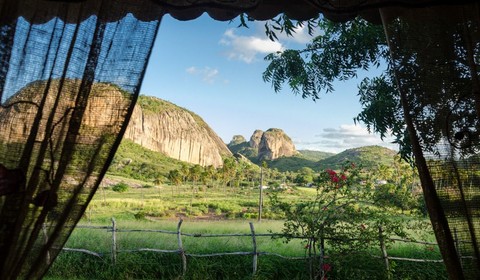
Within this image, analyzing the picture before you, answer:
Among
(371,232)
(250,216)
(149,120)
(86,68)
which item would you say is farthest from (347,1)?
(149,120)

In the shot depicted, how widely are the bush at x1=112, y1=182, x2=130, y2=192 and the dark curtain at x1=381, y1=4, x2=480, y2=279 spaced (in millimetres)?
10027

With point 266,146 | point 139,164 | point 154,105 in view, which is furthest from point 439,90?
point 154,105

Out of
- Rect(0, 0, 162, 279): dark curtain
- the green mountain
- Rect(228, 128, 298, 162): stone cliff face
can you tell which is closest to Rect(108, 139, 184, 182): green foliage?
the green mountain

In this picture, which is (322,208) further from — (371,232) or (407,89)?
(407,89)

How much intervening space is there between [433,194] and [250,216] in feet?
29.0

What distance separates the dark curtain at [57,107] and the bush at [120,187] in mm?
9860

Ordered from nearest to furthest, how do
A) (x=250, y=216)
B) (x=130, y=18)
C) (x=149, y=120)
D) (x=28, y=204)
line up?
1. (x=28, y=204)
2. (x=130, y=18)
3. (x=250, y=216)
4. (x=149, y=120)

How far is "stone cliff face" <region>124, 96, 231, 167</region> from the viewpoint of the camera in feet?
48.9

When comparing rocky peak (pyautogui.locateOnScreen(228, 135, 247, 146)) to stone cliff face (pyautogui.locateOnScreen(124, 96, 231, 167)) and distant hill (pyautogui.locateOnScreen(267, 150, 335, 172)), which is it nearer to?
stone cliff face (pyautogui.locateOnScreen(124, 96, 231, 167))

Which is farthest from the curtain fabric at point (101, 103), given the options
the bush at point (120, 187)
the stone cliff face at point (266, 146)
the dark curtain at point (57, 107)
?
the stone cliff face at point (266, 146)

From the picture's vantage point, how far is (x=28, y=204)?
33.6 inches

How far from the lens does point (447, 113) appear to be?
981 mm

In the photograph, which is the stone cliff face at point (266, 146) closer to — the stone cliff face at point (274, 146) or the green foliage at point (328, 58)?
the stone cliff face at point (274, 146)

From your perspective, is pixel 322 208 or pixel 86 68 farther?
pixel 322 208
